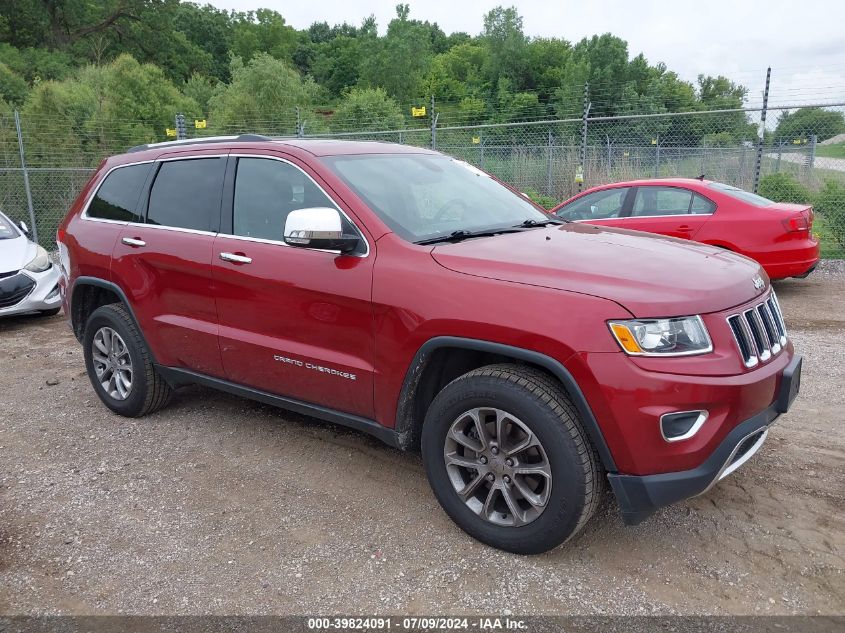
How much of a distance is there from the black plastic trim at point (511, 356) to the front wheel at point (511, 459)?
7 cm

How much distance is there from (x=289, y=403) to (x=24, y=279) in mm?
5398

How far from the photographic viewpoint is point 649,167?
1820cm

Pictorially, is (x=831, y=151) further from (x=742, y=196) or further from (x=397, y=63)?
(x=397, y=63)

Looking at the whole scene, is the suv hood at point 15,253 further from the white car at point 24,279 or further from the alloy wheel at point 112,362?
the alloy wheel at point 112,362

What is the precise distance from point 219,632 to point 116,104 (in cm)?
2537

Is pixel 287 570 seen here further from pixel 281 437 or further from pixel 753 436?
pixel 753 436

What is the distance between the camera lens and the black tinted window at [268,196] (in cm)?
358

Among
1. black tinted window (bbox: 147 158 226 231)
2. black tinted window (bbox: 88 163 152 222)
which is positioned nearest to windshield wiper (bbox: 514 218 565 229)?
black tinted window (bbox: 147 158 226 231)

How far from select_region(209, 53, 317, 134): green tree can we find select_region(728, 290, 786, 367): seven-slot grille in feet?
69.4

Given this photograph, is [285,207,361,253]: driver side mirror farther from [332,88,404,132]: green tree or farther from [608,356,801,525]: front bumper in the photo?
[332,88,404,132]: green tree

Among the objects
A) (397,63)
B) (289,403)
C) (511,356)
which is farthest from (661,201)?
(397,63)

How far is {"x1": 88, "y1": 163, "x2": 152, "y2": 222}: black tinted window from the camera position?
4.47 m

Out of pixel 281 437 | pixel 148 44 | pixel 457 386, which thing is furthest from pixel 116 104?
pixel 148 44

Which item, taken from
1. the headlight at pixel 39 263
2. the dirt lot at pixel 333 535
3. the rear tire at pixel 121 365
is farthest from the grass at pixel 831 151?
the rear tire at pixel 121 365
